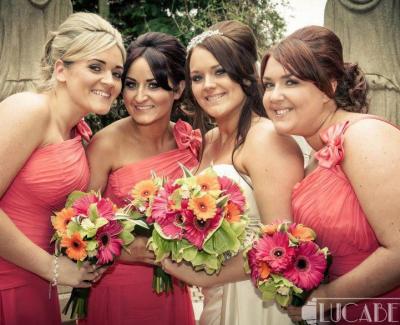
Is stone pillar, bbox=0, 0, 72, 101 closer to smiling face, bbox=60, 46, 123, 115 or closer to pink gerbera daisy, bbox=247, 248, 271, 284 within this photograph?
smiling face, bbox=60, 46, 123, 115

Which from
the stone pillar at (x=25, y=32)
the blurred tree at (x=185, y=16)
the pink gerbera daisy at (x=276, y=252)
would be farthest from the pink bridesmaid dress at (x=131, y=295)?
the blurred tree at (x=185, y=16)

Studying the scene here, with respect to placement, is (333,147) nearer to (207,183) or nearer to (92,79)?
(207,183)

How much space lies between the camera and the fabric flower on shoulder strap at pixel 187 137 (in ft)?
14.5

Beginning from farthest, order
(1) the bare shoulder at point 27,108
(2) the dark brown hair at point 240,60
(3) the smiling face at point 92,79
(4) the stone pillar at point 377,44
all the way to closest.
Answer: (4) the stone pillar at point 377,44, (2) the dark brown hair at point 240,60, (3) the smiling face at point 92,79, (1) the bare shoulder at point 27,108

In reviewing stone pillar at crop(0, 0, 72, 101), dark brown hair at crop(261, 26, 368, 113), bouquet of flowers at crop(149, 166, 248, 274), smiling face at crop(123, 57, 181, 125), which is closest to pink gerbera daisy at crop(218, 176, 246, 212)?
bouquet of flowers at crop(149, 166, 248, 274)

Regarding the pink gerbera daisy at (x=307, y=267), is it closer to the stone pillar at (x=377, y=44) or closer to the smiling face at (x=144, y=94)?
the smiling face at (x=144, y=94)

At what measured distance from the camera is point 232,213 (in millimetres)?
3016

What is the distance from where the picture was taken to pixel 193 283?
133 inches

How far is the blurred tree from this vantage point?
36.7ft

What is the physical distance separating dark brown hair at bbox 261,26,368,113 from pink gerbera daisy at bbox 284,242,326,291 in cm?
91

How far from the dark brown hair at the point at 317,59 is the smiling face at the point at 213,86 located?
682mm

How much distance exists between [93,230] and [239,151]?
1.14 metres

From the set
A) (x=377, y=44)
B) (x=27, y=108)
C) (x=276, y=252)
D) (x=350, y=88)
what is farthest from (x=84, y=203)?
(x=377, y=44)

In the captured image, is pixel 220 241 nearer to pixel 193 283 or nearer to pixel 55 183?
pixel 193 283
